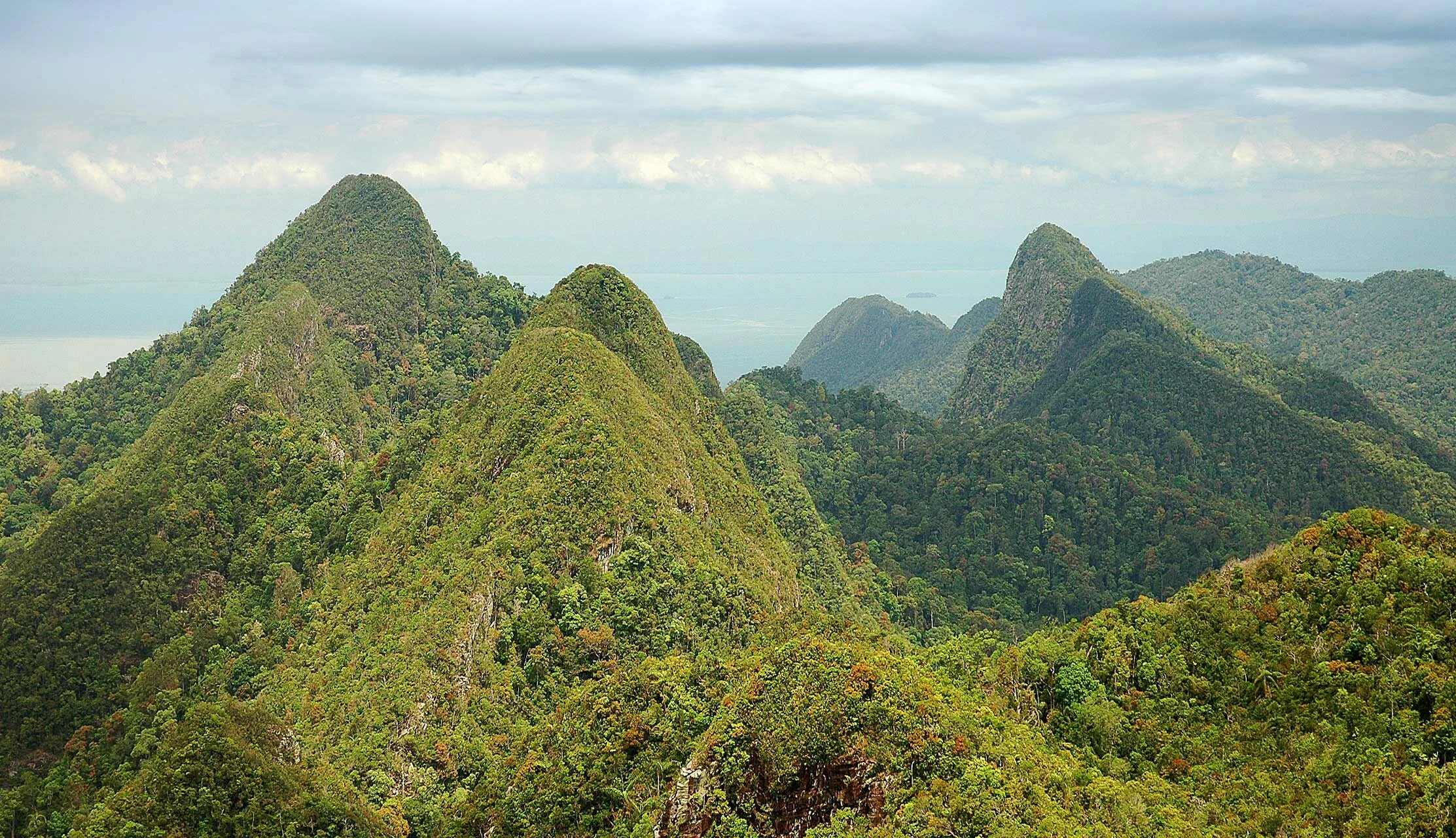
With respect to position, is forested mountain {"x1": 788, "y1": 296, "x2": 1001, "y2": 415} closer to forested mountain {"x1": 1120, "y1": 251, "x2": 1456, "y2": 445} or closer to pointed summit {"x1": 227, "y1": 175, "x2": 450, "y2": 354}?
forested mountain {"x1": 1120, "y1": 251, "x2": 1456, "y2": 445}

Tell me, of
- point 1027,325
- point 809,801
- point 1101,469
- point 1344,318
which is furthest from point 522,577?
point 1344,318

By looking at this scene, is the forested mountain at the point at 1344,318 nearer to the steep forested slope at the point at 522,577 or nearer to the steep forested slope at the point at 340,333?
the steep forested slope at the point at 340,333

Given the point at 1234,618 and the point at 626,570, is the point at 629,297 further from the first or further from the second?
the point at 1234,618

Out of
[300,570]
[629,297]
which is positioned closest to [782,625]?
[300,570]

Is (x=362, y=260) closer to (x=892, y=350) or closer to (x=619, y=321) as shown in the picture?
(x=619, y=321)

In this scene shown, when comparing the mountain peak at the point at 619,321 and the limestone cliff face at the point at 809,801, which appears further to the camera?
the mountain peak at the point at 619,321

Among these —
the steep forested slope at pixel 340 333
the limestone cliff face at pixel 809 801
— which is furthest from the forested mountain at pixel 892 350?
the limestone cliff face at pixel 809 801
